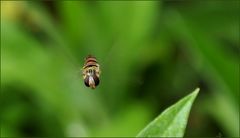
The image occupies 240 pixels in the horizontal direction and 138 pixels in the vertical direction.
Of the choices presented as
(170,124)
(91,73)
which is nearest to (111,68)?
(91,73)

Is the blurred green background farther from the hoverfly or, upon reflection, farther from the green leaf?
the green leaf

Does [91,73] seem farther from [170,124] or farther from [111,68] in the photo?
[111,68]

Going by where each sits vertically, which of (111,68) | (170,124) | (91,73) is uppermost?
(111,68)

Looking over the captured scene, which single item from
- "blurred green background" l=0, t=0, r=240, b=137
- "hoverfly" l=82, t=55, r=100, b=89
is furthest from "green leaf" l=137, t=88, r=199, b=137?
"blurred green background" l=0, t=0, r=240, b=137

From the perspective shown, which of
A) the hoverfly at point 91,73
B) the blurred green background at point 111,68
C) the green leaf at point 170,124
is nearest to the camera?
the green leaf at point 170,124

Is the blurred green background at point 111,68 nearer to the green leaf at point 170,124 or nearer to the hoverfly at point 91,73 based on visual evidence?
the hoverfly at point 91,73

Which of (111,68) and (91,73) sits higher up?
(111,68)

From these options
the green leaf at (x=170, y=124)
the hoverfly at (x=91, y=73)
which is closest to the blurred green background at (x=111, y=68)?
the hoverfly at (x=91, y=73)
